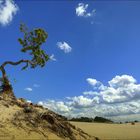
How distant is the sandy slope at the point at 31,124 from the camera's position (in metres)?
15.5

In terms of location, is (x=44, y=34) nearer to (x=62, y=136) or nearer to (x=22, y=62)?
(x=22, y=62)

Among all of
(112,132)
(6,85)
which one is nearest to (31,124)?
(6,85)

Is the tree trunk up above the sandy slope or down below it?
above

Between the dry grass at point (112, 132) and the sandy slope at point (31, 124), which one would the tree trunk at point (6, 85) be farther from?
the dry grass at point (112, 132)

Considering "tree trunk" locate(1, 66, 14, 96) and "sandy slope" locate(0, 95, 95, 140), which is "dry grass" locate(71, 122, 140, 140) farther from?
"tree trunk" locate(1, 66, 14, 96)

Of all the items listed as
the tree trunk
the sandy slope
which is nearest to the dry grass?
the sandy slope

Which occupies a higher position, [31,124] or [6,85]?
[6,85]

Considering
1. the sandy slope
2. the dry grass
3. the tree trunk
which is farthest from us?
the tree trunk

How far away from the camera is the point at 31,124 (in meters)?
16.6

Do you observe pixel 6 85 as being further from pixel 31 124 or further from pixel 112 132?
pixel 112 132

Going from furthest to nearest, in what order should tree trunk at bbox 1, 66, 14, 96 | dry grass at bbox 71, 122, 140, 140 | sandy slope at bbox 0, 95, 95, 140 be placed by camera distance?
1. tree trunk at bbox 1, 66, 14, 96
2. dry grass at bbox 71, 122, 140, 140
3. sandy slope at bbox 0, 95, 95, 140

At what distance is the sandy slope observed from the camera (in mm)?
15531

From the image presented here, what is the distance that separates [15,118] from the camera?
54.5 feet

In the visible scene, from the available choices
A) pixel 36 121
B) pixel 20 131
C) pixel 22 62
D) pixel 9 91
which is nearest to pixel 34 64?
pixel 22 62
